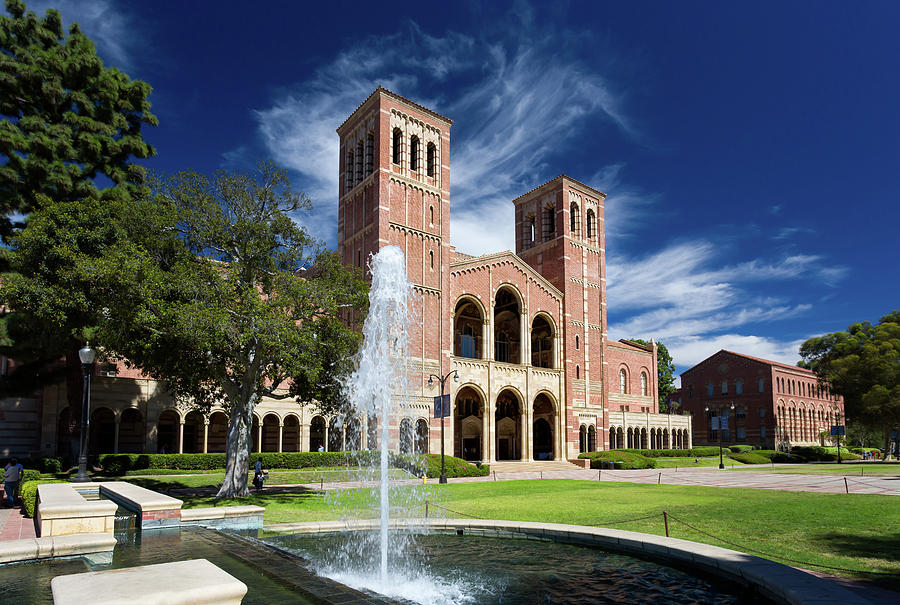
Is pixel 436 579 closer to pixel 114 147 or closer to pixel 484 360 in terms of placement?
pixel 114 147

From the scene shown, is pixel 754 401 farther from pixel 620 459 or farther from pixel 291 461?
pixel 291 461

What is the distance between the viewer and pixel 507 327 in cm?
4900

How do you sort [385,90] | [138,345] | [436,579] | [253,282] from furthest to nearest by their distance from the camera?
[385,90] → [253,282] → [138,345] → [436,579]

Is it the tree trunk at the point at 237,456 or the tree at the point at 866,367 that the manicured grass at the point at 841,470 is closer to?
the tree at the point at 866,367

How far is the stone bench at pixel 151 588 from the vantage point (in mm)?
3395

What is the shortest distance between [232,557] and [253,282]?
13.5 meters

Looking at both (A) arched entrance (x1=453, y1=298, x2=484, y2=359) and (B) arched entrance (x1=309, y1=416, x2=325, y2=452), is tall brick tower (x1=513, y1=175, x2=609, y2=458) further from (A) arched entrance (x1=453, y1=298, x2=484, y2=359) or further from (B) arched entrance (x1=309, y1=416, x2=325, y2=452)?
(B) arched entrance (x1=309, y1=416, x2=325, y2=452)

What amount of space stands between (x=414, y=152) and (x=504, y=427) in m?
22.9

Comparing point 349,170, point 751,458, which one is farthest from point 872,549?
point 751,458

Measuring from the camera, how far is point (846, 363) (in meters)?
51.6

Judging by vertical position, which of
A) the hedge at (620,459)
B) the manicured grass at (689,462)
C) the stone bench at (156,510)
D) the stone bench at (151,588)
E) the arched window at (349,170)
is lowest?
the manicured grass at (689,462)

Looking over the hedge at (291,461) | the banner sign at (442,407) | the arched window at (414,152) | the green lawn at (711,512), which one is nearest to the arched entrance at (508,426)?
the hedge at (291,461)

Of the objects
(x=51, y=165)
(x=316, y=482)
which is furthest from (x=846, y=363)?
(x=51, y=165)

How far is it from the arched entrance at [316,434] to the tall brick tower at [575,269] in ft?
63.8
